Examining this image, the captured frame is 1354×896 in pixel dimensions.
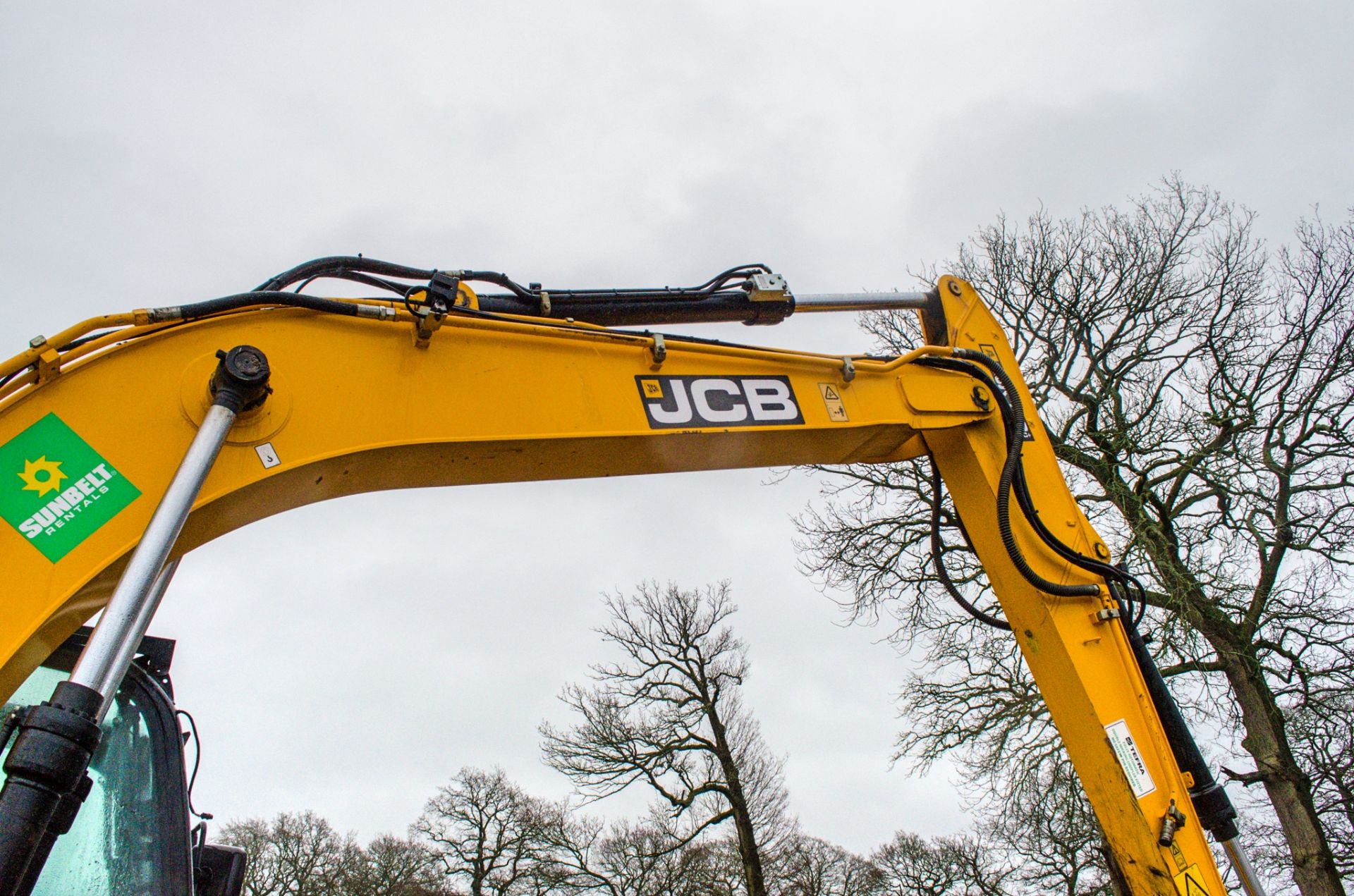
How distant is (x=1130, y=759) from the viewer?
2.99 m

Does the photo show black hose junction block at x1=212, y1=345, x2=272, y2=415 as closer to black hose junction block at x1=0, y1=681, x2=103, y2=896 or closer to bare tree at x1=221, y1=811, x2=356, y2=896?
black hose junction block at x1=0, y1=681, x2=103, y2=896

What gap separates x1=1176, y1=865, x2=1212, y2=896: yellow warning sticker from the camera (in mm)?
2826

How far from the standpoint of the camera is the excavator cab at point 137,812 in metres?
2.27

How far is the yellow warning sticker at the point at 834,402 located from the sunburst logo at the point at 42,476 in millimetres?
2341

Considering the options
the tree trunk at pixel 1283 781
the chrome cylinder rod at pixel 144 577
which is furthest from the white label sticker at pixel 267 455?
the tree trunk at pixel 1283 781

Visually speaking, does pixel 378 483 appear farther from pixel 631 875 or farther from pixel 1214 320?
pixel 631 875

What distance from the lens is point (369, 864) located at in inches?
1264

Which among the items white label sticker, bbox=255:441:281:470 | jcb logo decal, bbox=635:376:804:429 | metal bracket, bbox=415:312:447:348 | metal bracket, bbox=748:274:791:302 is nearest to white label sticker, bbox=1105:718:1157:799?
jcb logo decal, bbox=635:376:804:429

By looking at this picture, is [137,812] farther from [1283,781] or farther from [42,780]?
[1283,781]

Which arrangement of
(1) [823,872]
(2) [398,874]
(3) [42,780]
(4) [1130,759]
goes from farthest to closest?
(2) [398,874] < (1) [823,872] < (4) [1130,759] < (3) [42,780]

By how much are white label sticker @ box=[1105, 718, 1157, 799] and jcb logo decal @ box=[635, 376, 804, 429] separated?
1514 mm

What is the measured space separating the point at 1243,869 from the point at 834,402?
85.0 inches

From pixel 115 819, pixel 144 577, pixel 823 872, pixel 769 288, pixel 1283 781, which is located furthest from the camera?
pixel 823 872

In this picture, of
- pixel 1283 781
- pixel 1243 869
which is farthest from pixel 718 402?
pixel 1283 781
